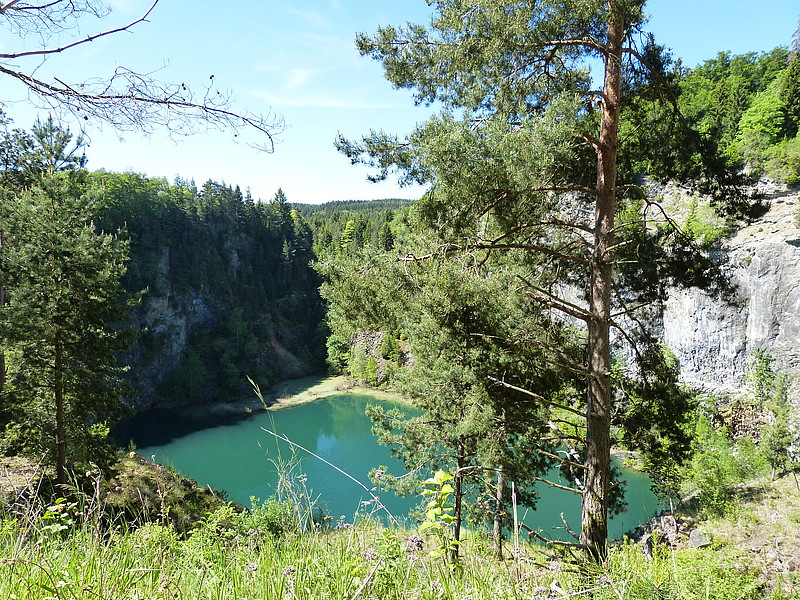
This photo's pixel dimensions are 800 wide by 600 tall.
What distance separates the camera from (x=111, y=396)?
930 cm

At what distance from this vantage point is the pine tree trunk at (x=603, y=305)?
183 inches

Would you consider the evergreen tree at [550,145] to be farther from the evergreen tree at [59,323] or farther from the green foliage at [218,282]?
the green foliage at [218,282]

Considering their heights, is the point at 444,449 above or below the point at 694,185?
below

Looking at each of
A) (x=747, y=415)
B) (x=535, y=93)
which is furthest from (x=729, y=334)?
(x=535, y=93)

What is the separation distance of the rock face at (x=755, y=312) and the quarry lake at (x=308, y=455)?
6.00 m

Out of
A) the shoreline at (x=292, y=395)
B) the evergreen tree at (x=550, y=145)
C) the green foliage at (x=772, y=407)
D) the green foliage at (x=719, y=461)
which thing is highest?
the evergreen tree at (x=550, y=145)

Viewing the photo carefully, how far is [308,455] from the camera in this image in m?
23.8

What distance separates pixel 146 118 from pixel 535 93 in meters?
4.08

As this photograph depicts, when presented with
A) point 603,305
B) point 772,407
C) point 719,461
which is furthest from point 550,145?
point 719,461

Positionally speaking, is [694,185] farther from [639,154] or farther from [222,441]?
[222,441]

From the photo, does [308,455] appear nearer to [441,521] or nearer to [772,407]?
[772,407]

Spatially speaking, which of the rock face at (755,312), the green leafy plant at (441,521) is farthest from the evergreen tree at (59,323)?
the rock face at (755,312)

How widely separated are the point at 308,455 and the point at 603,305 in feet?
71.0

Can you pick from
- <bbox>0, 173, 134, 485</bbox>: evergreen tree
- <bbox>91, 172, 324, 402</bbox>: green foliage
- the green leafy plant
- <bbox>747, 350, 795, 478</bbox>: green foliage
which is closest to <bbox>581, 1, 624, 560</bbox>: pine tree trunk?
the green leafy plant
